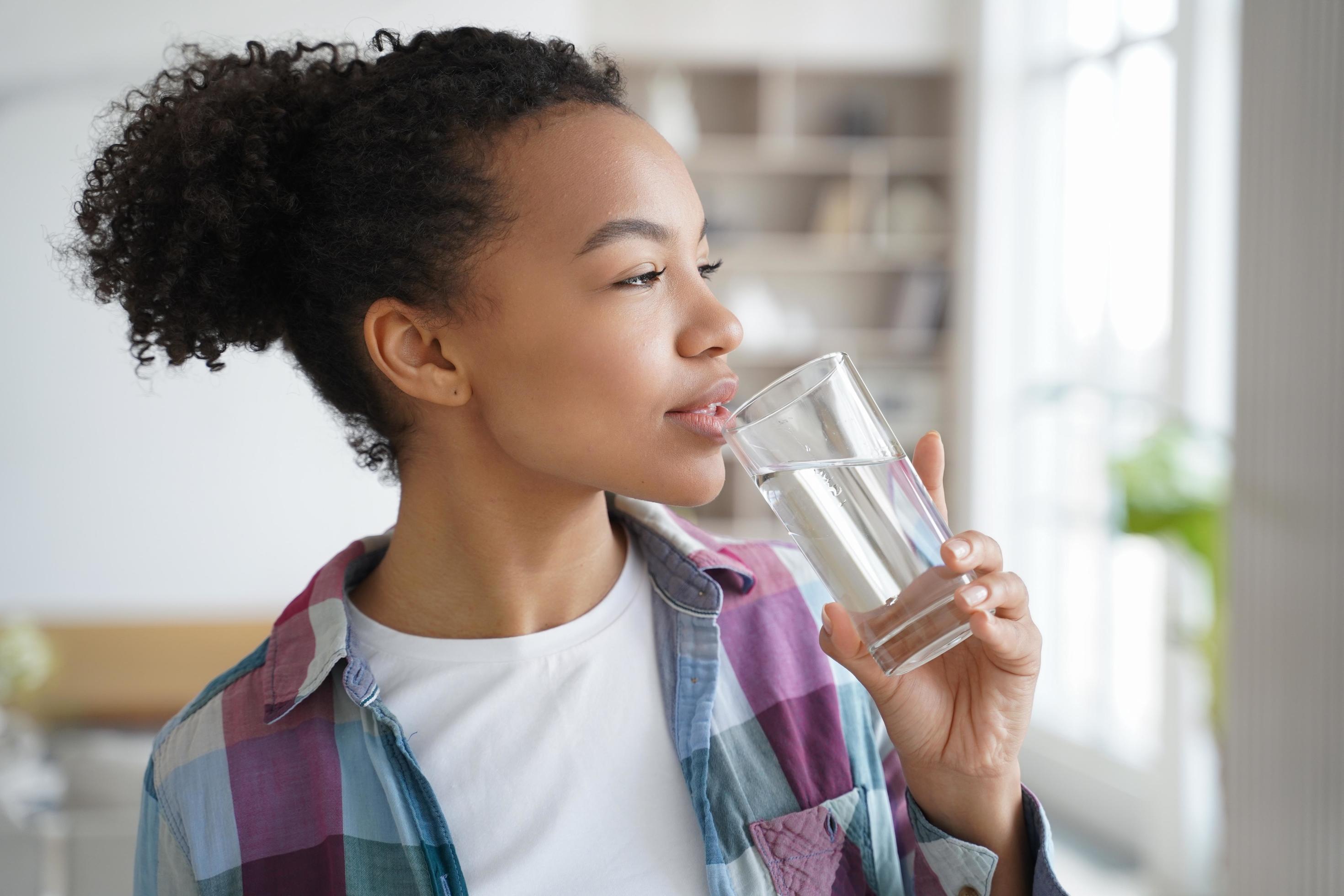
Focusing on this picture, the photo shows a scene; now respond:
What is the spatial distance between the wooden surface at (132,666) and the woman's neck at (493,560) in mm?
3203

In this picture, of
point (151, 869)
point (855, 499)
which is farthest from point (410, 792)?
point (855, 499)

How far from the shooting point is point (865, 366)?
191 inches

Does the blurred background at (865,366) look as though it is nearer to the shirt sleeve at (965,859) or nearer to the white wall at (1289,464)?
the white wall at (1289,464)

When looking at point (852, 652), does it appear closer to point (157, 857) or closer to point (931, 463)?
point (931, 463)

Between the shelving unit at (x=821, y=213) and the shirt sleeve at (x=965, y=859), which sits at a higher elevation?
the shelving unit at (x=821, y=213)

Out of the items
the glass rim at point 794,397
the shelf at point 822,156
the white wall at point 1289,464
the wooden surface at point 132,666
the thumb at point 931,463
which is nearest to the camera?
the glass rim at point 794,397

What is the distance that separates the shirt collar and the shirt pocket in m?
0.21

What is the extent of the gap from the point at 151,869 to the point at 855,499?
738 mm

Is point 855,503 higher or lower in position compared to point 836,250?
lower

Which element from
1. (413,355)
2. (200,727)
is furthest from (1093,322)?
(200,727)

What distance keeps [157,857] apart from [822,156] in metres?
4.24

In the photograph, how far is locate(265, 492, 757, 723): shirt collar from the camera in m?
1.04

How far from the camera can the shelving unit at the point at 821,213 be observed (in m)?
4.73

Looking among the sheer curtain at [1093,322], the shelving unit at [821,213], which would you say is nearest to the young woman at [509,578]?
the sheer curtain at [1093,322]
